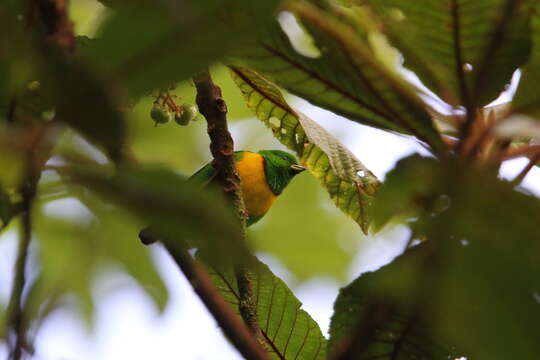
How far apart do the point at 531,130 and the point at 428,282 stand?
1.17 feet

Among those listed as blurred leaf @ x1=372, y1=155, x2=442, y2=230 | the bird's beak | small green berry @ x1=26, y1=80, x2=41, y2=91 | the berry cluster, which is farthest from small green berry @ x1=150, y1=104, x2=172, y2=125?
the bird's beak

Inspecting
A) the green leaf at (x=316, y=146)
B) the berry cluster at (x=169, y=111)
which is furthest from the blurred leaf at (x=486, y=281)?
the berry cluster at (x=169, y=111)

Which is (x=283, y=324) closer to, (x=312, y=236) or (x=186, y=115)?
(x=186, y=115)

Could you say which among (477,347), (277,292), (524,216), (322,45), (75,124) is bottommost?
(477,347)

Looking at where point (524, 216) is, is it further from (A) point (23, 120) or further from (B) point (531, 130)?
(A) point (23, 120)

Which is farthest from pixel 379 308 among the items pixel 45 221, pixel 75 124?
pixel 45 221

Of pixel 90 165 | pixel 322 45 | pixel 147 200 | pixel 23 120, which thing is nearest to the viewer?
pixel 147 200

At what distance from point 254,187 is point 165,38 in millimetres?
3180

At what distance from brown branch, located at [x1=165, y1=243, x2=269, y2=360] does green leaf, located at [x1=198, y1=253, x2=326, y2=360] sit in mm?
695

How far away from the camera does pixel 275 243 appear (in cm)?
386

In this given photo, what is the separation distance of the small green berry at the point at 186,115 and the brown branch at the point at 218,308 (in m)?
1.32

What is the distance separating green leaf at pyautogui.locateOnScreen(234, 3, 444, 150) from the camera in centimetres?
98

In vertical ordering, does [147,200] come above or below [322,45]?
below

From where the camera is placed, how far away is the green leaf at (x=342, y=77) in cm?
98
